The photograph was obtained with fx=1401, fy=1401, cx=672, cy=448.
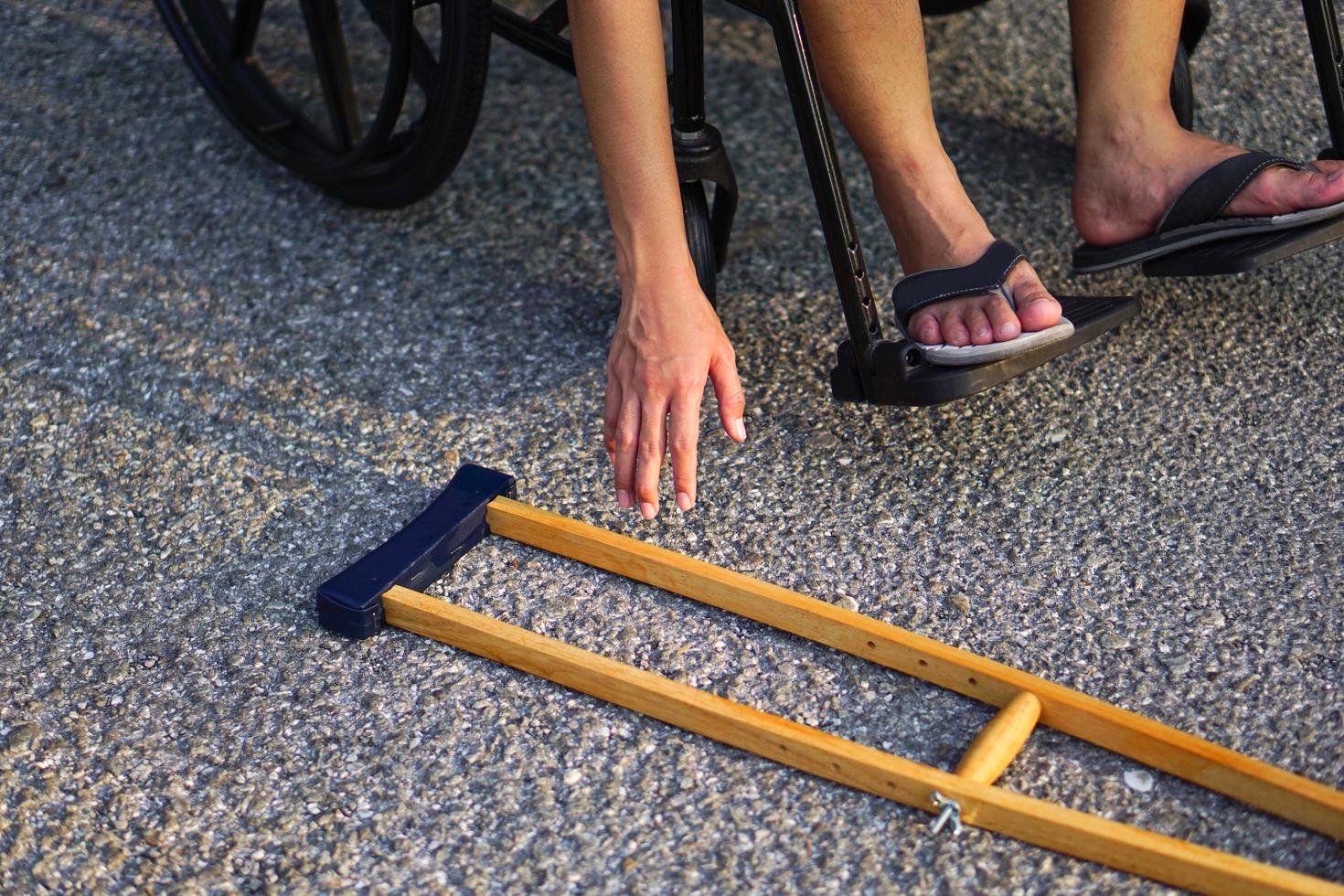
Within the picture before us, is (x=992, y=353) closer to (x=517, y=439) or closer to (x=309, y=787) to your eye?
(x=517, y=439)

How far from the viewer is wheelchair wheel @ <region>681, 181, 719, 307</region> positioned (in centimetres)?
179

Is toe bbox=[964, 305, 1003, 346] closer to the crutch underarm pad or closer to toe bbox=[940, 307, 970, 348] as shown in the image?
toe bbox=[940, 307, 970, 348]

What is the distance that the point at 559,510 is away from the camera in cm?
167

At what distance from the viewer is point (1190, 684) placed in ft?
4.59

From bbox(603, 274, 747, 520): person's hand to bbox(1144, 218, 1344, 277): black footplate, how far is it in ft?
2.12

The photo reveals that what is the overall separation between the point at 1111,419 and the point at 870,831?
72 centimetres

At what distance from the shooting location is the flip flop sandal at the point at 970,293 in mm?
1533

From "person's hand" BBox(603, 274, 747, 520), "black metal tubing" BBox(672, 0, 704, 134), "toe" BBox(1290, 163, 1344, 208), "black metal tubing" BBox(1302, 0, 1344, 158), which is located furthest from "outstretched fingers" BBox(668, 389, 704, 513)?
"black metal tubing" BBox(1302, 0, 1344, 158)

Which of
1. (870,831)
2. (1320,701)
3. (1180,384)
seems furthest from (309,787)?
(1180,384)

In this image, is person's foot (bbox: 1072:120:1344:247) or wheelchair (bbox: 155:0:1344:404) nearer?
wheelchair (bbox: 155:0:1344:404)

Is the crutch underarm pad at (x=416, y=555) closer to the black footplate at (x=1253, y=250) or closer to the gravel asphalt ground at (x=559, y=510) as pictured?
the gravel asphalt ground at (x=559, y=510)

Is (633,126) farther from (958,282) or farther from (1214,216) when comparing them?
(1214,216)

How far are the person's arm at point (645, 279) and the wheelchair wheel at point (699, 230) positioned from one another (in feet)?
1.15

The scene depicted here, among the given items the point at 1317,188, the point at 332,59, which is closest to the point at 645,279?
the point at 1317,188
